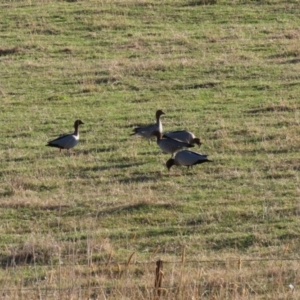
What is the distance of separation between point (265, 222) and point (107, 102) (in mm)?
8236

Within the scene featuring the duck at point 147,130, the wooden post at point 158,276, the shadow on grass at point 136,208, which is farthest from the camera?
the duck at point 147,130

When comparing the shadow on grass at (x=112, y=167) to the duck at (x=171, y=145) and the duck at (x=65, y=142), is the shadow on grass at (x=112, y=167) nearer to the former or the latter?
the duck at (x=171, y=145)

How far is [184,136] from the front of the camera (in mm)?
15844

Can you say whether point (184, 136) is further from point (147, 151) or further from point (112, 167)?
point (112, 167)

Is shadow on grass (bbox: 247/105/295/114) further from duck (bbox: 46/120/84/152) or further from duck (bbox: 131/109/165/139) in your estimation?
duck (bbox: 46/120/84/152)

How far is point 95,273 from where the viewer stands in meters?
9.52

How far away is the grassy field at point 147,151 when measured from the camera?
9578 millimetres

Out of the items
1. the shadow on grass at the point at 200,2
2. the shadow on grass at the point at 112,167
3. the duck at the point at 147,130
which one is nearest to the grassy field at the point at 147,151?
the shadow on grass at the point at 112,167

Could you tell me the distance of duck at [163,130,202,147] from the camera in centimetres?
1569


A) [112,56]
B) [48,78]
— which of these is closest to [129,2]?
[112,56]

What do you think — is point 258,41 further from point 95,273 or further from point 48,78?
point 95,273

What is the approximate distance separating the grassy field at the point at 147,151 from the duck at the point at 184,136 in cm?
18

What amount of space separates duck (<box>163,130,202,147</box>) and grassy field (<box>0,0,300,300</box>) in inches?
7.2

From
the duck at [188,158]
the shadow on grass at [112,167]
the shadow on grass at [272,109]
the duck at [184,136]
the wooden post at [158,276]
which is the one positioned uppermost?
the shadow on grass at [272,109]
